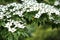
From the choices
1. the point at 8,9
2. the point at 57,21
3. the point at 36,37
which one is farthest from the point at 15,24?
the point at 36,37

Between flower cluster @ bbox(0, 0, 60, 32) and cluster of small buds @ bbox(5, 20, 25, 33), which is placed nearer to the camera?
cluster of small buds @ bbox(5, 20, 25, 33)

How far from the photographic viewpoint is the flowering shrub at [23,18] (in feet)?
8.81

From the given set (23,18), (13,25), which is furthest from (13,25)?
(23,18)

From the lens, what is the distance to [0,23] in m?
2.73

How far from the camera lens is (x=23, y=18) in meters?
2.95

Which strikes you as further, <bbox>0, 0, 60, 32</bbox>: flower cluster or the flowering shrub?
<bbox>0, 0, 60, 32</bbox>: flower cluster

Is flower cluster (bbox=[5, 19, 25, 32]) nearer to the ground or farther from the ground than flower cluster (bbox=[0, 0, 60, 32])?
nearer to the ground

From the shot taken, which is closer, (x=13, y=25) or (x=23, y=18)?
(x=13, y=25)

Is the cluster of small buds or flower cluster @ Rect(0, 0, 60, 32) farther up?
flower cluster @ Rect(0, 0, 60, 32)

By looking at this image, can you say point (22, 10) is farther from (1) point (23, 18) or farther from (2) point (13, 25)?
(2) point (13, 25)

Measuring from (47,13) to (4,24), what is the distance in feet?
2.14

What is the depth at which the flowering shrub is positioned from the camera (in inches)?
106

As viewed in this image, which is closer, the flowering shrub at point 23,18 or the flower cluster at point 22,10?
the flowering shrub at point 23,18

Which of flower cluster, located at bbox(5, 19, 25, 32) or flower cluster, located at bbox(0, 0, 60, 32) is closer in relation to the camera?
flower cluster, located at bbox(5, 19, 25, 32)
